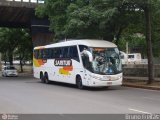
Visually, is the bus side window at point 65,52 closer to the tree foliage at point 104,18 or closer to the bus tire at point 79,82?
the tree foliage at point 104,18

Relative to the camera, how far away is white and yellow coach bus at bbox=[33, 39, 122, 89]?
2564 cm

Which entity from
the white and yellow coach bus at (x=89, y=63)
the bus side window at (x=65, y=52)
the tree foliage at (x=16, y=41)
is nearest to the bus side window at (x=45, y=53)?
the white and yellow coach bus at (x=89, y=63)

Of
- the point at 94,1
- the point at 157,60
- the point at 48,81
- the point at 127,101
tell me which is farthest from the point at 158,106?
the point at 157,60

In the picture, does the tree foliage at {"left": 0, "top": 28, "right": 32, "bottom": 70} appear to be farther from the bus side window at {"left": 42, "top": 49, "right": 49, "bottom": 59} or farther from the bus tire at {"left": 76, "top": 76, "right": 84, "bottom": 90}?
the bus tire at {"left": 76, "top": 76, "right": 84, "bottom": 90}

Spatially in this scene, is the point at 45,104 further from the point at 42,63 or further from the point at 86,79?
the point at 42,63

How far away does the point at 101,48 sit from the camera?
86.4 feet

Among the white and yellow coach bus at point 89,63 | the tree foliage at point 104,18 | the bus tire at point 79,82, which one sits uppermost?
the tree foliage at point 104,18

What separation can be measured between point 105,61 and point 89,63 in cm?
99

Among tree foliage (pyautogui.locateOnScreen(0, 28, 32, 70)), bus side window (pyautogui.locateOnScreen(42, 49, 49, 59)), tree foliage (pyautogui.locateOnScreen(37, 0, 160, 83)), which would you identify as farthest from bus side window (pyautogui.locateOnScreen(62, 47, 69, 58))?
tree foliage (pyautogui.locateOnScreen(0, 28, 32, 70))

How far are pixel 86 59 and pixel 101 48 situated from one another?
1.15 metres

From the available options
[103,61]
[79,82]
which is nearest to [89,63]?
[103,61]

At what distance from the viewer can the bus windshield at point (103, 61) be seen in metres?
25.7

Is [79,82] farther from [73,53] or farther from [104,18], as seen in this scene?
[104,18]

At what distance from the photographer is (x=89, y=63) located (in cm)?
2595
